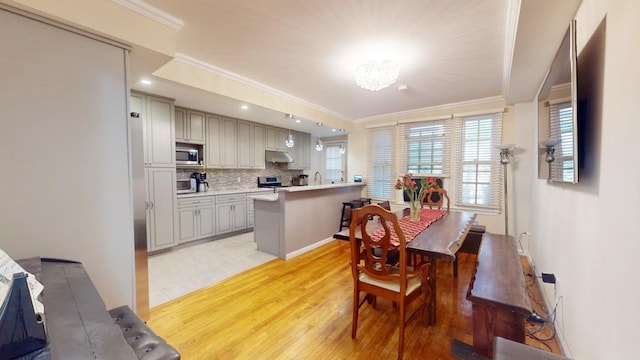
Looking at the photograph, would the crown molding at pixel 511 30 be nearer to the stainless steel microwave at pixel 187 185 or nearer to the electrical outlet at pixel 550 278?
the electrical outlet at pixel 550 278

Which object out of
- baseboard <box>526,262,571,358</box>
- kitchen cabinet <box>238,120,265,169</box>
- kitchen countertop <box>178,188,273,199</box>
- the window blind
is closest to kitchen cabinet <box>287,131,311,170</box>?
kitchen cabinet <box>238,120,265,169</box>

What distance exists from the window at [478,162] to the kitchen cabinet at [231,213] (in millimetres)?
4067

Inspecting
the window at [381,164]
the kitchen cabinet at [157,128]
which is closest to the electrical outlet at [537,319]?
the window at [381,164]

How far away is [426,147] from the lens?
452 centimetres

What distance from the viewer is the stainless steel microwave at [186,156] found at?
424 cm

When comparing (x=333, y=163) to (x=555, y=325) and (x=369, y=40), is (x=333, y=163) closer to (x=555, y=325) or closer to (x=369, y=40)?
(x=369, y=40)

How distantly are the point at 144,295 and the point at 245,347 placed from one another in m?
0.99

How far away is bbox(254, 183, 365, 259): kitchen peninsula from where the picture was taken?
3.55m

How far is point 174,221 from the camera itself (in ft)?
12.7

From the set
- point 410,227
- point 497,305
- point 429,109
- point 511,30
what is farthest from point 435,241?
point 429,109

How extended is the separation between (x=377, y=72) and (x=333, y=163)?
4.77 meters

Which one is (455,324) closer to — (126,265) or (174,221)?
(126,265)

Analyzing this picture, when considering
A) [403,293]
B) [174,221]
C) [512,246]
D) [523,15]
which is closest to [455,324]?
[403,293]

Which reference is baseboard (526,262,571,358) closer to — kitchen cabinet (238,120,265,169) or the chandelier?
the chandelier
